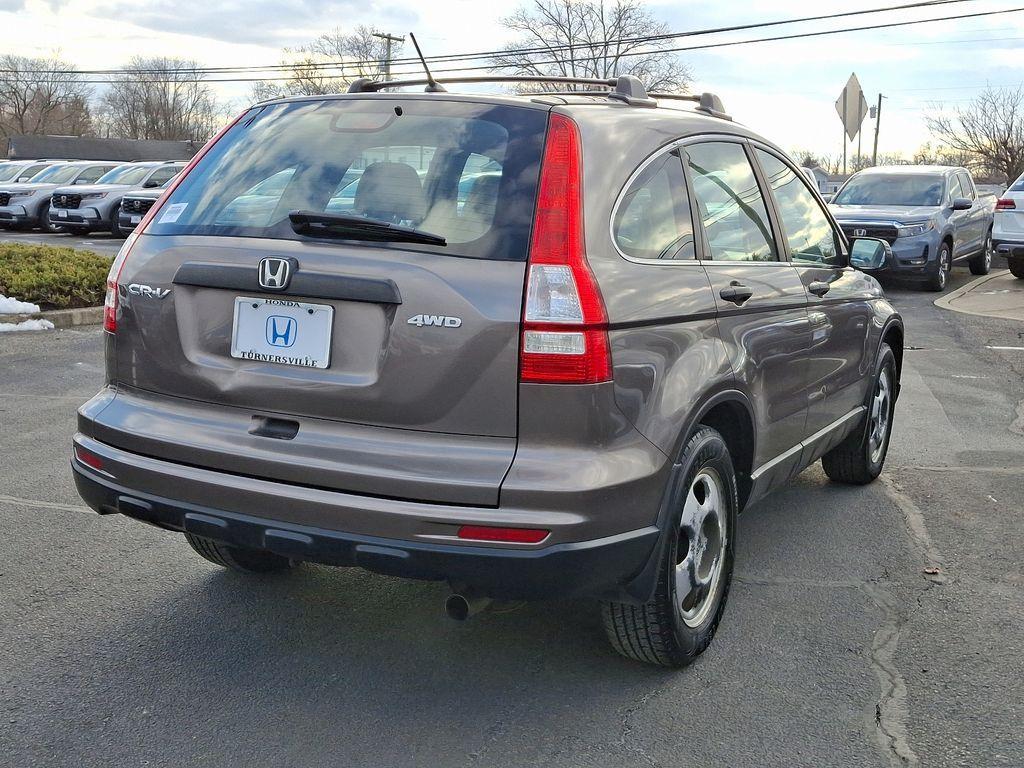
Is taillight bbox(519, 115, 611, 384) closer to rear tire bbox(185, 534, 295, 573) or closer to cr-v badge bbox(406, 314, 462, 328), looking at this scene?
cr-v badge bbox(406, 314, 462, 328)

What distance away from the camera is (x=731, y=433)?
375cm

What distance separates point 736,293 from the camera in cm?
360

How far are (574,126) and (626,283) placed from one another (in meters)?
0.49

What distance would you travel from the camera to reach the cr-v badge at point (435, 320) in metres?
2.81

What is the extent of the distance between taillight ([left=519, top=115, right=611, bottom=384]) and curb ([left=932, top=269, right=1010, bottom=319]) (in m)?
12.1

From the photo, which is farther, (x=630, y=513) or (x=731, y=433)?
(x=731, y=433)

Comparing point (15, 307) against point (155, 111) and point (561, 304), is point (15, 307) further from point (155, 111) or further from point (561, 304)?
point (155, 111)

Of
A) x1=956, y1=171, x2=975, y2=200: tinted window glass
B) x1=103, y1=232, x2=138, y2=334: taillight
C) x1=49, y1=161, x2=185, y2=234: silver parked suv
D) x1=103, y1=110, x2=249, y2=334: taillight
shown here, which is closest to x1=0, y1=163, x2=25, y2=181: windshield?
x1=49, y1=161, x2=185, y2=234: silver parked suv

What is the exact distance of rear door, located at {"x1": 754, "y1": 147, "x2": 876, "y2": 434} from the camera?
14.4 feet

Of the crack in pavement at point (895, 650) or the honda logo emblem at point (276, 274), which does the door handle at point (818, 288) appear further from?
the honda logo emblem at point (276, 274)

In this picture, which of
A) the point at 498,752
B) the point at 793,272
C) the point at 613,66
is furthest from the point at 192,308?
the point at 613,66

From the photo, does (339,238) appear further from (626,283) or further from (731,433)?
(731,433)

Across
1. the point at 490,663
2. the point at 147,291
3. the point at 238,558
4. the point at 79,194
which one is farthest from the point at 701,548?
the point at 79,194

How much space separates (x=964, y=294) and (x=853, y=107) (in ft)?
32.8
